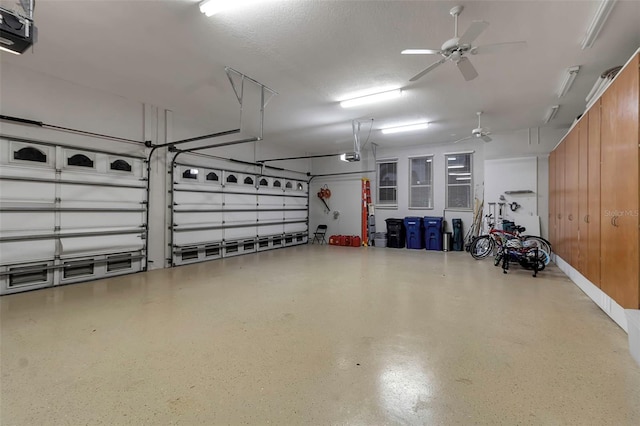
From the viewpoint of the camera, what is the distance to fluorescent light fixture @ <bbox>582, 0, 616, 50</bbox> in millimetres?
2717

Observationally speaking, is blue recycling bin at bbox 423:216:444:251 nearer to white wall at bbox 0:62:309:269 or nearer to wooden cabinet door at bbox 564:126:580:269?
wooden cabinet door at bbox 564:126:580:269

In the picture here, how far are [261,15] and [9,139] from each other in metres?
4.27

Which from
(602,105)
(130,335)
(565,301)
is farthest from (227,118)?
(565,301)

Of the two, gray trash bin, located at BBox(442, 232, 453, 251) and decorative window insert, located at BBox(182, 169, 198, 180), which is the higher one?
decorative window insert, located at BBox(182, 169, 198, 180)

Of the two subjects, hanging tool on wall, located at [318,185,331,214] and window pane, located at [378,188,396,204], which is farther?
hanging tool on wall, located at [318,185,331,214]

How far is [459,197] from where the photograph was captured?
28.6 ft

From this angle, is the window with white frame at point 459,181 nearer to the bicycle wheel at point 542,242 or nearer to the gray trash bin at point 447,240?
the gray trash bin at point 447,240

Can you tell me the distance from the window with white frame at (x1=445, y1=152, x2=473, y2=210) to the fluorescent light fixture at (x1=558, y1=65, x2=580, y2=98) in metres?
3.72

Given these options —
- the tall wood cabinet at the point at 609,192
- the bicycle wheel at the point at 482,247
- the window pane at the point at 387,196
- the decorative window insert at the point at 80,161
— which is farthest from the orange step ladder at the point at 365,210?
the decorative window insert at the point at 80,161

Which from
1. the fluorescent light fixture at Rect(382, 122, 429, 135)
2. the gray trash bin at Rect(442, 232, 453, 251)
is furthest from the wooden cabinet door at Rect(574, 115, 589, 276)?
the gray trash bin at Rect(442, 232, 453, 251)

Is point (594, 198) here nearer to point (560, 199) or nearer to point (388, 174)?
point (560, 199)

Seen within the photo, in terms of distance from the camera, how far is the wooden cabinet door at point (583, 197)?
4.11 meters

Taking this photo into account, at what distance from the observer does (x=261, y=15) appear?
2992mm

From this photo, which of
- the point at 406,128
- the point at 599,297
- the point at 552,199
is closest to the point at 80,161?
the point at 406,128
